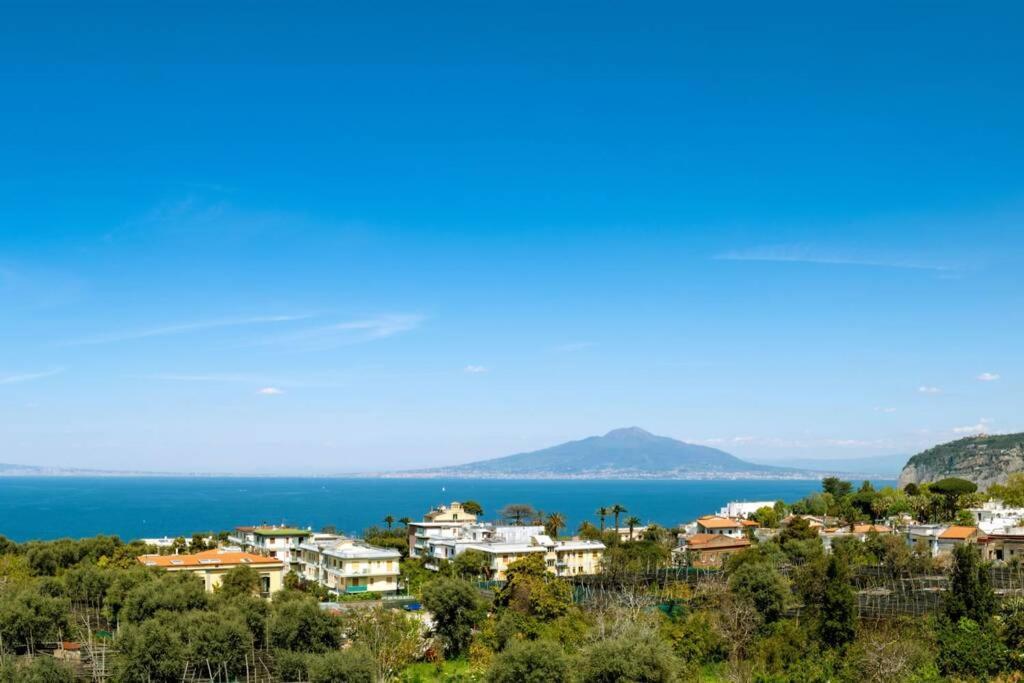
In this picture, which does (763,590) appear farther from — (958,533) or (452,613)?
(958,533)

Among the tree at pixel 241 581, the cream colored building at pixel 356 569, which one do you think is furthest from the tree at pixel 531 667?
the cream colored building at pixel 356 569

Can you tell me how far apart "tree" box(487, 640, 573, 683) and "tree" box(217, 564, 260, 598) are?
18.4m

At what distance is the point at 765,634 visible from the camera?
33.8 m

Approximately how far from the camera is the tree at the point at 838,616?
30828mm

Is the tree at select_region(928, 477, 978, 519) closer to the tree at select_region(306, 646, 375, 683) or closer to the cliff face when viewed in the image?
the cliff face

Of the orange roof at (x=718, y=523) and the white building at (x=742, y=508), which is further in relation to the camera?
the white building at (x=742, y=508)

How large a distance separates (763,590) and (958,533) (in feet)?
91.0

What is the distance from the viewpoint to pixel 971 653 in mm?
26406

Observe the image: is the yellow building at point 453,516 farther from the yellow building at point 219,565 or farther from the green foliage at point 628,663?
the green foliage at point 628,663

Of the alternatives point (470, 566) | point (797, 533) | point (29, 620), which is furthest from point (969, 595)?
point (797, 533)

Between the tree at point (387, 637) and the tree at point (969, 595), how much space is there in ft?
59.4

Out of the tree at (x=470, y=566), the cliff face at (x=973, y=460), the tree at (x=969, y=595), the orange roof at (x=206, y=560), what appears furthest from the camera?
the cliff face at (x=973, y=460)

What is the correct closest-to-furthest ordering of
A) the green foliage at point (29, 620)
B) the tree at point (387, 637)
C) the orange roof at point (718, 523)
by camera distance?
the tree at point (387, 637) < the green foliage at point (29, 620) < the orange roof at point (718, 523)

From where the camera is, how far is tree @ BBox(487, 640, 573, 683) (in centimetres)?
2447
